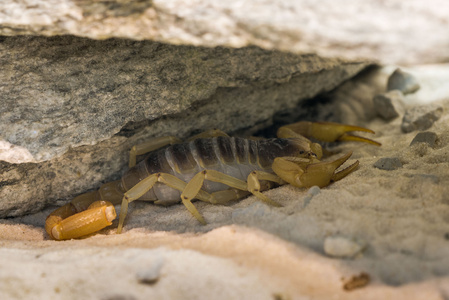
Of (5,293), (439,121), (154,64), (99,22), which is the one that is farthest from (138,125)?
(439,121)

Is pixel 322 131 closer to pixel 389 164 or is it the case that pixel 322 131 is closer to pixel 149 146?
pixel 389 164

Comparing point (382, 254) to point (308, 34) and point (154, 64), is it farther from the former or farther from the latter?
point (154, 64)

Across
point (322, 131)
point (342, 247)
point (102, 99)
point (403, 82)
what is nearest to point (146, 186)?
point (102, 99)

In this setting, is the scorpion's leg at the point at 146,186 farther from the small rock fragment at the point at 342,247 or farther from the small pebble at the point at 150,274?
the small rock fragment at the point at 342,247

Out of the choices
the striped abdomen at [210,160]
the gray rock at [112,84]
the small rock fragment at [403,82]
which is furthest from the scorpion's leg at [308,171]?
the small rock fragment at [403,82]

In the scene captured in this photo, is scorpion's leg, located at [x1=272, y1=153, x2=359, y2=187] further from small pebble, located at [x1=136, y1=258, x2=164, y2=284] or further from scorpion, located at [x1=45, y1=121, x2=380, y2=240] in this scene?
small pebble, located at [x1=136, y1=258, x2=164, y2=284]
